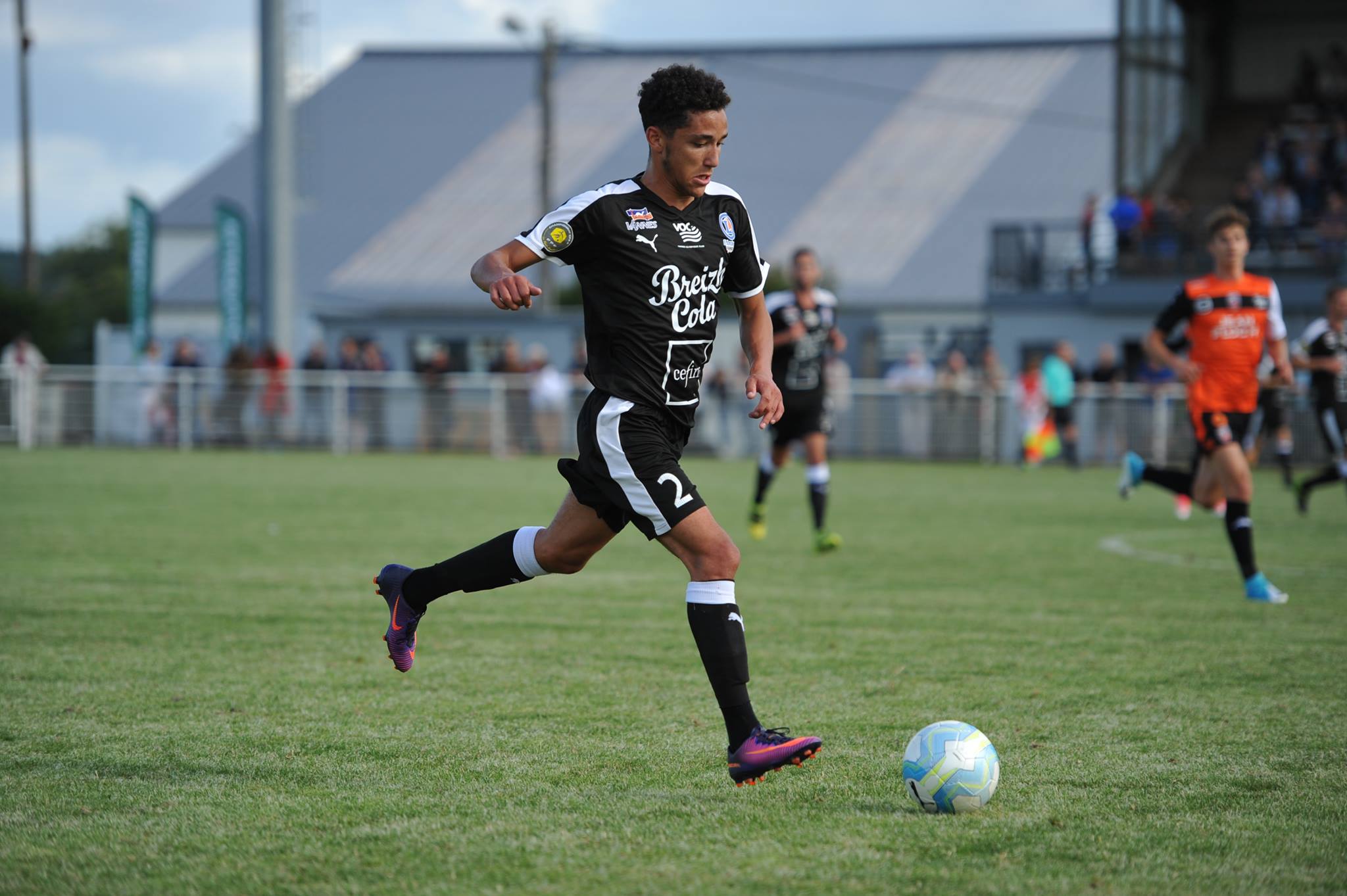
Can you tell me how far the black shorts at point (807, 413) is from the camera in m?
12.2

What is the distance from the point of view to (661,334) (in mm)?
4641

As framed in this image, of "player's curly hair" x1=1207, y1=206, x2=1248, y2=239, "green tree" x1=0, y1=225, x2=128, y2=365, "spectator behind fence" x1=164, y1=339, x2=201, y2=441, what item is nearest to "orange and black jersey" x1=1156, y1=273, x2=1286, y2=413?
"player's curly hair" x1=1207, y1=206, x2=1248, y2=239

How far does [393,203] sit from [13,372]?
72.7 feet

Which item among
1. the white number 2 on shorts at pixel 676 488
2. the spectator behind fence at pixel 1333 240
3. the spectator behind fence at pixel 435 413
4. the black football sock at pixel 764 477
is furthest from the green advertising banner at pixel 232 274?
the white number 2 on shorts at pixel 676 488

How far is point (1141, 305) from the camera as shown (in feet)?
90.0

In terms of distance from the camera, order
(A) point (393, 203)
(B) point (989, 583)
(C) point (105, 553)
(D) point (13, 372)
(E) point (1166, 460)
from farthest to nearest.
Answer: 1. (A) point (393, 203)
2. (D) point (13, 372)
3. (E) point (1166, 460)
4. (C) point (105, 553)
5. (B) point (989, 583)

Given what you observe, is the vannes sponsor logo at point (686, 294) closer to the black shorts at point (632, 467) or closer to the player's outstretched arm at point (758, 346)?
the player's outstretched arm at point (758, 346)

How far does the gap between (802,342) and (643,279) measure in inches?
300

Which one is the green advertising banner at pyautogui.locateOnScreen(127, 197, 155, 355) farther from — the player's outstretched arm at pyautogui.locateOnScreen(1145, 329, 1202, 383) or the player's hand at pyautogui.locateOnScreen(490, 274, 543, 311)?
the player's hand at pyautogui.locateOnScreen(490, 274, 543, 311)

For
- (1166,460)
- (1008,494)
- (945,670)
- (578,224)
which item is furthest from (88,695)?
(1166,460)

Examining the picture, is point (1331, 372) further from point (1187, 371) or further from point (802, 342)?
point (1187, 371)

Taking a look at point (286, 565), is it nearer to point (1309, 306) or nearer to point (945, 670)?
point (945, 670)

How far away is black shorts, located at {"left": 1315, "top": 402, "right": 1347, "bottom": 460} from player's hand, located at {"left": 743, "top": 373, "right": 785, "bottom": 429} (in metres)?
11.3

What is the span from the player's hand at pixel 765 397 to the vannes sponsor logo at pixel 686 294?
11.1 inches
